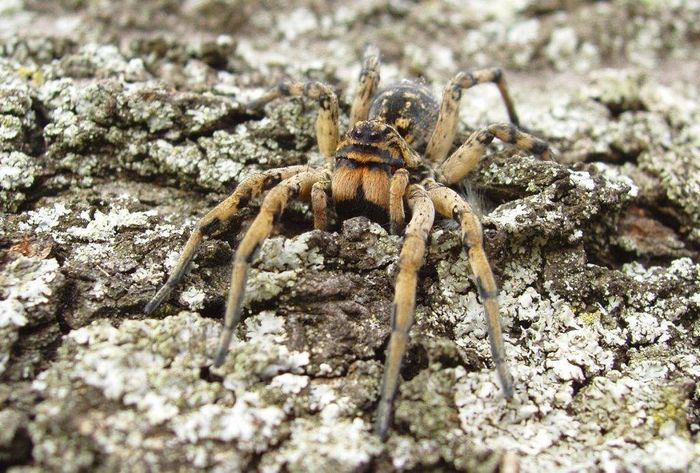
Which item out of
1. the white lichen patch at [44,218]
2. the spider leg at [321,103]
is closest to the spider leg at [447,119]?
the spider leg at [321,103]

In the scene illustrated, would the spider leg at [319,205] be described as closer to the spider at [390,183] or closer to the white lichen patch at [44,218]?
the spider at [390,183]

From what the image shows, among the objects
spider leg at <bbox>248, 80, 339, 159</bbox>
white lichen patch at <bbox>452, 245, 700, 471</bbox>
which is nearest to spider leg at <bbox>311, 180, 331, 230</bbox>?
spider leg at <bbox>248, 80, 339, 159</bbox>

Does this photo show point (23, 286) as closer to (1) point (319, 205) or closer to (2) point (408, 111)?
(1) point (319, 205)

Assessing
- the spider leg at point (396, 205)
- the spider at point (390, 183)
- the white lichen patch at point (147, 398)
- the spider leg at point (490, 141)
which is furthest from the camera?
the spider leg at point (490, 141)

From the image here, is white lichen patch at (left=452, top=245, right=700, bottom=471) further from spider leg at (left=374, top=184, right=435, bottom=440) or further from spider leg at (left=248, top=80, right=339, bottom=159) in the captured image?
spider leg at (left=248, top=80, right=339, bottom=159)

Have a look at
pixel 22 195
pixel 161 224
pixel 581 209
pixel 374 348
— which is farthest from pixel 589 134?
pixel 22 195

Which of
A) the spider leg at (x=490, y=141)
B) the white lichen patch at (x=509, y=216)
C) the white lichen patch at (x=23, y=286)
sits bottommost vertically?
the white lichen patch at (x=23, y=286)
